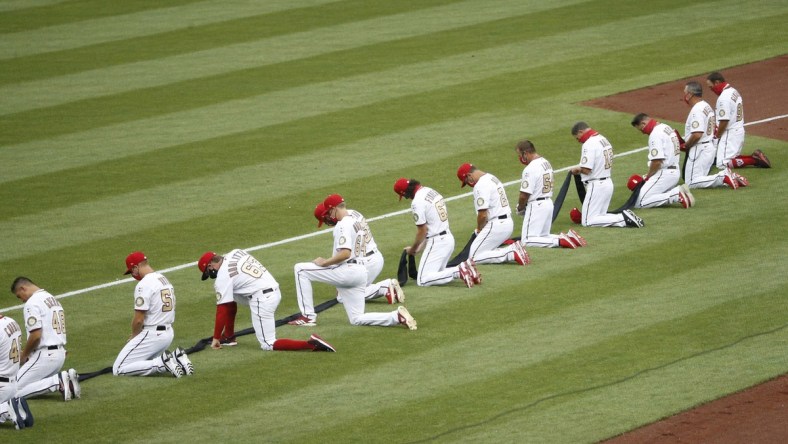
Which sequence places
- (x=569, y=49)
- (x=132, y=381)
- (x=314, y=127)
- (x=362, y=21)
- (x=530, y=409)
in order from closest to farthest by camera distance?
(x=530, y=409), (x=132, y=381), (x=314, y=127), (x=569, y=49), (x=362, y=21)

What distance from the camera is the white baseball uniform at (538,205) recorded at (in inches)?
627

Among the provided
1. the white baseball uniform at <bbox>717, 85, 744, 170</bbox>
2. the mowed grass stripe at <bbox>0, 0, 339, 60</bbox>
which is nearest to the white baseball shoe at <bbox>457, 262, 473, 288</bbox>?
the white baseball uniform at <bbox>717, 85, 744, 170</bbox>

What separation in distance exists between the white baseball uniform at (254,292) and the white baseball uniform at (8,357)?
89.2 inches

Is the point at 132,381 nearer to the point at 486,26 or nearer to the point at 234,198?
the point at 234,198

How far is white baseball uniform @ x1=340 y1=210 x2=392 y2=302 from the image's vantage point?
14.0 m

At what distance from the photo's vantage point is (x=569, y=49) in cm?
2495

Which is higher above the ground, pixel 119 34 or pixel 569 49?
pixel 119 34

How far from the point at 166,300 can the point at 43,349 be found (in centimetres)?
134

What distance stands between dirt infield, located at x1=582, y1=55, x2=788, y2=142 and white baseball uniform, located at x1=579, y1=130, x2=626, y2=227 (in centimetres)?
459

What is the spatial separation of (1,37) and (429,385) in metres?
17.8

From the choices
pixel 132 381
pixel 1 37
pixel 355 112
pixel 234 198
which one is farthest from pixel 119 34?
pixel 132 381

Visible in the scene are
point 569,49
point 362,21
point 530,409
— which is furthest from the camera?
point 362,21

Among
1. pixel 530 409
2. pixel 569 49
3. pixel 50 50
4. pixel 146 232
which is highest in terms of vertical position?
pixel 50 50

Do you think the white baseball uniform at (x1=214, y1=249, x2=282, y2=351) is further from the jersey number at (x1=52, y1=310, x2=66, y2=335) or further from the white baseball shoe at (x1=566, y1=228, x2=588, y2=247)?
the white baseball shoe at (x1=566, y1=228, x2=588, y2=247)
